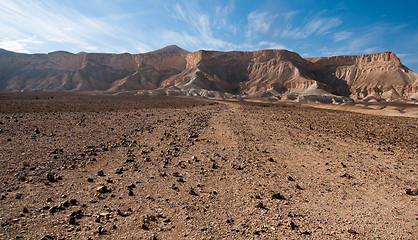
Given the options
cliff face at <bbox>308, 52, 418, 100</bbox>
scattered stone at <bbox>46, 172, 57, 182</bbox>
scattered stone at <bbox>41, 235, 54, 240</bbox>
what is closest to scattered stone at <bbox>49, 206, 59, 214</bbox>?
scattered stone at <bbox>41, 235, 54, 240</bbox>

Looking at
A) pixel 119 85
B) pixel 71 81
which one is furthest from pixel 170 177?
pixel 71 81

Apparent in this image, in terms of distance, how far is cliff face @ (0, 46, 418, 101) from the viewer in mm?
112000

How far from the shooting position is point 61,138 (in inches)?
394

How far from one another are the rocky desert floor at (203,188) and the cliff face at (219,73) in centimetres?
9023

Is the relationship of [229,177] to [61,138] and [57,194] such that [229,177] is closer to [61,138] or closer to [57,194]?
[57,194]

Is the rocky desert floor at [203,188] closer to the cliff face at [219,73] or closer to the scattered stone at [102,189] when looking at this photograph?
the scattered stone at [102,189]

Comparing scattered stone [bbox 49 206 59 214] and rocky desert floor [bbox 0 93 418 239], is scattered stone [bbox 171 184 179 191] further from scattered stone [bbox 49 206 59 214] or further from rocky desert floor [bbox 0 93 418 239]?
scattered stone [bbox 49 206 59 214]

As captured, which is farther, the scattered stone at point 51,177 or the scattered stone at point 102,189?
the scattered stone at point 51,177

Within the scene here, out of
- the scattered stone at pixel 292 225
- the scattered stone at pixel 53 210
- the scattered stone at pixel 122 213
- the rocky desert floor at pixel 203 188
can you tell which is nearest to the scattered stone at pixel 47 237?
the rocky desert floor at pixel 203 188

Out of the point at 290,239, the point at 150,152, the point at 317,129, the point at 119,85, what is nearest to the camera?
the point at 290,239

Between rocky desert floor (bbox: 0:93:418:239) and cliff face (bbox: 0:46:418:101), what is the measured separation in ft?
296

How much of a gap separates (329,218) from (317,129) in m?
10.1

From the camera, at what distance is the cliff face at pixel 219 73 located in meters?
112

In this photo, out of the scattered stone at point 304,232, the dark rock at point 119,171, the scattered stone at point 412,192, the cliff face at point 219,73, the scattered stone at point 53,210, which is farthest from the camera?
the cliff face at point 219,73
